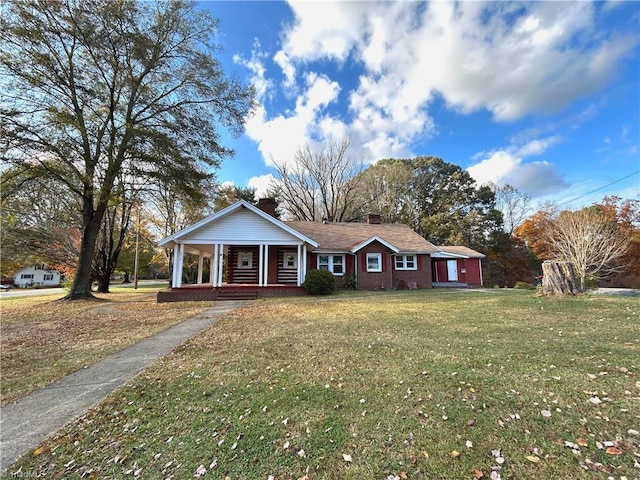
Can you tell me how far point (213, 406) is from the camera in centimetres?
362

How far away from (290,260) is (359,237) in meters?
5.68

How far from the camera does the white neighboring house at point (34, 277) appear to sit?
4694cm

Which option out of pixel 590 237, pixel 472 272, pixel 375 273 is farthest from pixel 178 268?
pixel 590 237

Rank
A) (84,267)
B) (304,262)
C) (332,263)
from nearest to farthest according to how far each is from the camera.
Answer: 1. (84,267)
2. (304,262)
3. (332,263)

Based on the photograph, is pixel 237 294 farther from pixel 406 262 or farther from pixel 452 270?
pixel 452 270

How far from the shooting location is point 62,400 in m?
3.99

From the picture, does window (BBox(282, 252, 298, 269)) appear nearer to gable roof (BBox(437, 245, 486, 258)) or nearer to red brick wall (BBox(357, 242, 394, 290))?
red brick wall (BBox(357, 242, 394, 290))

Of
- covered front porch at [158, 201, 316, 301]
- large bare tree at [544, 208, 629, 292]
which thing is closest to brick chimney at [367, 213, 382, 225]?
covered front porch at [158, 201, 316, 301]

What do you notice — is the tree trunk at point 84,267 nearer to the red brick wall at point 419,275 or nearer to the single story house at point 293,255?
the single story house at point 293,255

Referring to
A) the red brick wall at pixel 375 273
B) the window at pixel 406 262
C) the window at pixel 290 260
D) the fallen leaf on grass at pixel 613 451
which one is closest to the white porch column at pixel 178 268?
the window at pixel 290 260

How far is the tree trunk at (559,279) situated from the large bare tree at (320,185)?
2368cm

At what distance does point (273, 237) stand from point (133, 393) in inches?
521

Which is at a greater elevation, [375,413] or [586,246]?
[586,246]

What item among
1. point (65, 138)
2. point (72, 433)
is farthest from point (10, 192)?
point (72, 433)
